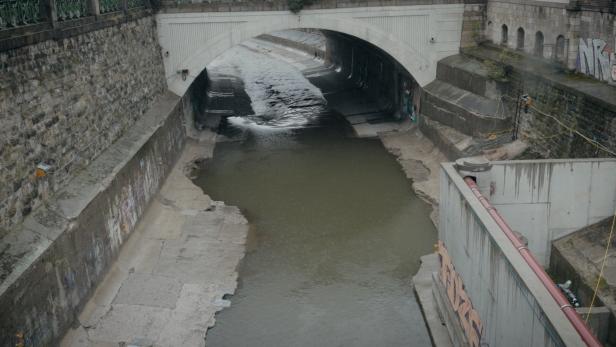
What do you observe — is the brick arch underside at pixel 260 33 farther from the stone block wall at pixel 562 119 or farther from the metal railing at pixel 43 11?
the stone block wall at pixel 562 119

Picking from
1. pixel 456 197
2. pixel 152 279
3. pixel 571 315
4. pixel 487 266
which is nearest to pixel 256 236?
pixel 152 279

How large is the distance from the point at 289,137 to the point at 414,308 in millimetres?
15325

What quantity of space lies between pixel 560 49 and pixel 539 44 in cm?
160

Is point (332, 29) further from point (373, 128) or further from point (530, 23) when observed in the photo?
point (530, 23)

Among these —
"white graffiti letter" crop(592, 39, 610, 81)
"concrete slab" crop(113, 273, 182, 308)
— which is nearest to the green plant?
"white graffiti letter" crop(592, 39, 610, 81)

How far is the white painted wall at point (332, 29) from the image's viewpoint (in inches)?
983

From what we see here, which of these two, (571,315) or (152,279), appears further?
(152,279)

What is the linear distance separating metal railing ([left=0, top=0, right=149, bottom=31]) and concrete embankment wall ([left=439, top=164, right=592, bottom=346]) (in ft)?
31.6

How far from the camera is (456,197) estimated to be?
11.6m

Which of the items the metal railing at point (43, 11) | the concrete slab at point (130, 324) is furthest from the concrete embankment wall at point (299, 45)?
the concrete slab at point (130, 324)

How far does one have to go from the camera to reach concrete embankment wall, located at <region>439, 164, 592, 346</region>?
309 inches

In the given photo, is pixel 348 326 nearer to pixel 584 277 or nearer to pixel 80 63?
pixel 584 277

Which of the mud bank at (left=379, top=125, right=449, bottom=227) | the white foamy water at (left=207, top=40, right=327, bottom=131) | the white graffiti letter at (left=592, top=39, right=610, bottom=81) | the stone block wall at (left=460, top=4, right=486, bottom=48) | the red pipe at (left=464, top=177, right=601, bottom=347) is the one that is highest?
the stone block wall at (left=460, top=4, right=486, bottom=48)

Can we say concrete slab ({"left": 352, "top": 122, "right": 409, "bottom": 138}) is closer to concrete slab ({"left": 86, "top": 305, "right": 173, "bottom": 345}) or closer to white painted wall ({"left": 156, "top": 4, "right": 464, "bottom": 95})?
white painted wall ({"left": 156, "top": 4, "right": 464, "bottom": 95})
